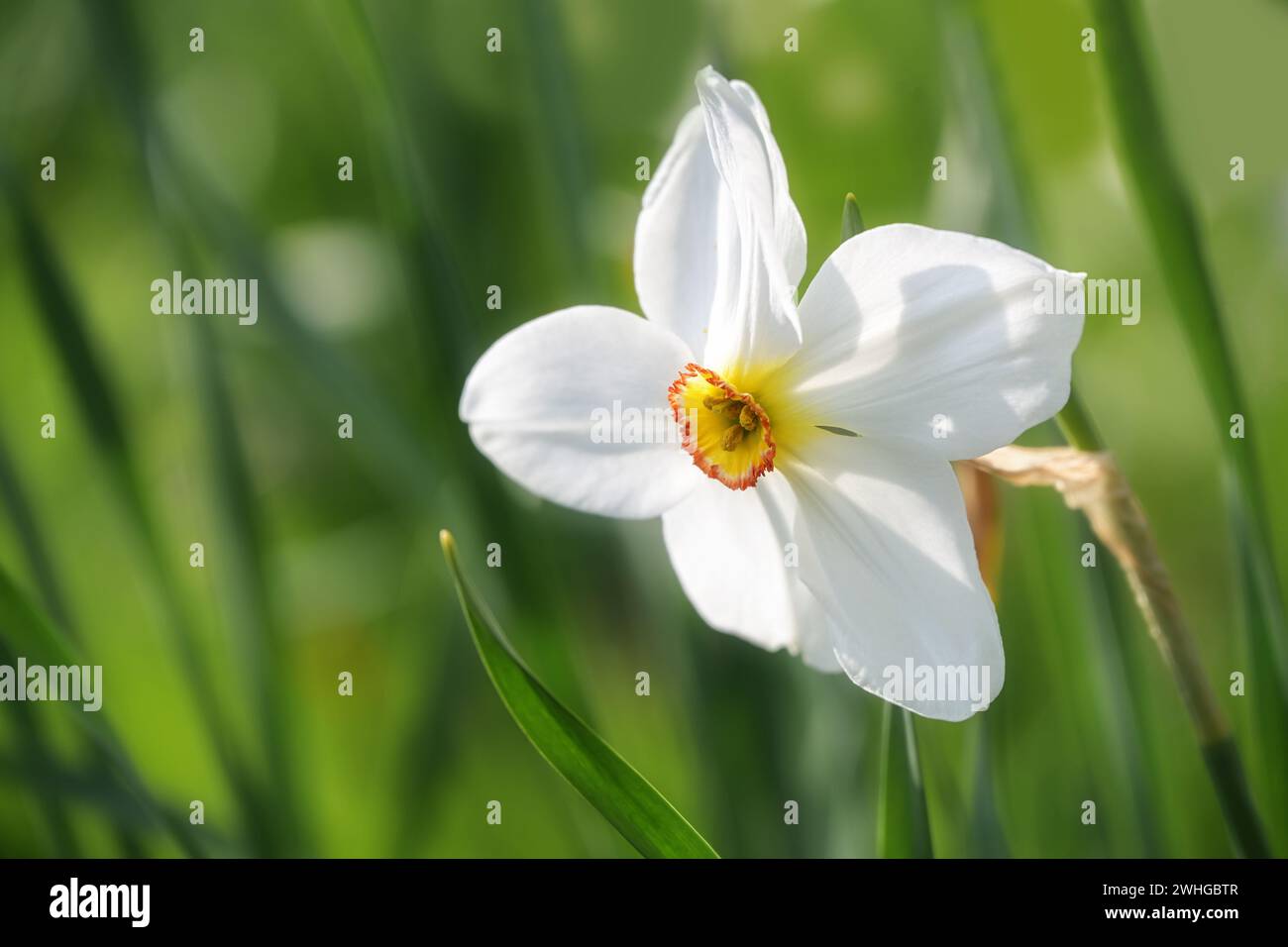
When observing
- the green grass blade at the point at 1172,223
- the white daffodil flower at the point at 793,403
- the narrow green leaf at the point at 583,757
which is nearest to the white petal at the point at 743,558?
the white daffodil flower at the point at 793,403

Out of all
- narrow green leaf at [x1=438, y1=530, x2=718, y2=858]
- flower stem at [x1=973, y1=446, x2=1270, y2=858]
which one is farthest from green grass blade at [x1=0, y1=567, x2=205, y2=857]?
flower stem at [x1=973, y1=446, x2=1270, y2=858]

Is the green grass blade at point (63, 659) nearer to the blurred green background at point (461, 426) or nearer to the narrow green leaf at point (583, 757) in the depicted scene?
the blurred green background at point (461, 426)

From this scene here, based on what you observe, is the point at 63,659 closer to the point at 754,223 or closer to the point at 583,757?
the point at 583,757

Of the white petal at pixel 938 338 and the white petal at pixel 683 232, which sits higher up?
the white petal at pixel 683 232

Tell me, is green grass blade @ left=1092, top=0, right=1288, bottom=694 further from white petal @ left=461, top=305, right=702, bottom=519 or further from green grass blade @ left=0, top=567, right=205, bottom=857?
green grass blade @ left=0, top=567, right=205, bottom=857
